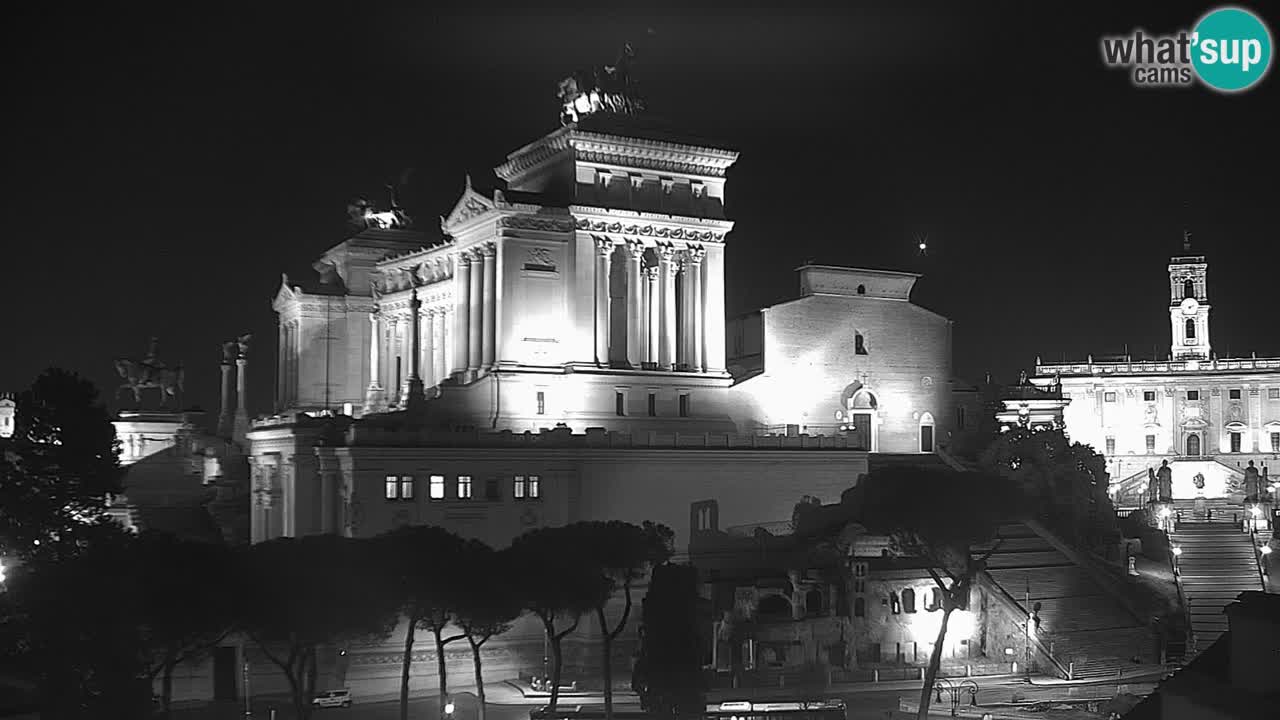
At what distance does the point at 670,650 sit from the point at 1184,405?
353 ft

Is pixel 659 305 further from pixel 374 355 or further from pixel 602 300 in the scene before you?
pixel 374 355

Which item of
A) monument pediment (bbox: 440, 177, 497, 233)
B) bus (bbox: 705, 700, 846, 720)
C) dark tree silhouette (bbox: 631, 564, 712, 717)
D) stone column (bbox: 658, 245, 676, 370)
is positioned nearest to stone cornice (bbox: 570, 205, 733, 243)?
stone column (bbox: 658, 245, 676, 370)

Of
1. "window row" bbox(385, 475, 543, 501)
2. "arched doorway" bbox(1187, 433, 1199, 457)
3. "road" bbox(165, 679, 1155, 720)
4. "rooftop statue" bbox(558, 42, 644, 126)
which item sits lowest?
"road" bbox(165, 679, 1155, 720)

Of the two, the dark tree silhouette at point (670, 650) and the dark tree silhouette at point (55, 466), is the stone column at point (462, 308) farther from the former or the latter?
the dark tree silhouette at point (670, 650)

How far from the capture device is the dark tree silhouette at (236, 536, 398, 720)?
45250 millimetres

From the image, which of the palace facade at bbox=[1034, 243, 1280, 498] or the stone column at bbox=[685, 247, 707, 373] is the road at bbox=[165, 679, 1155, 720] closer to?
the stone column at bbox=[685, 247, 707, 373]

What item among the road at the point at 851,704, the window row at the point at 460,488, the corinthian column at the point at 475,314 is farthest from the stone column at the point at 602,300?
the road at the point at 851,704

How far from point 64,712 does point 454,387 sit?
35.8 meters

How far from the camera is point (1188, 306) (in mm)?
142625

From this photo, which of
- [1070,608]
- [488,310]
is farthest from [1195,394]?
[488,310]

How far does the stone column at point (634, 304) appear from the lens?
82.1 m

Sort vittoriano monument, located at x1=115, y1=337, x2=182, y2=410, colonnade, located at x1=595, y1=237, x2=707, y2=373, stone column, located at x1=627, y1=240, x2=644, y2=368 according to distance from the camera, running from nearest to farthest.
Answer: colonnade, located at x1=595, y1=237, x2=707, y2=373, stone column, located at x1=627, y1=240, x2=644, y2=368, vittoriano monument, located at x1=115, y1=337, x2=182, y2=410

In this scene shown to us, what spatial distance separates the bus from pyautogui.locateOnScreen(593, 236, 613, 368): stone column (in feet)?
117

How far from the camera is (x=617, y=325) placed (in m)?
82.8
